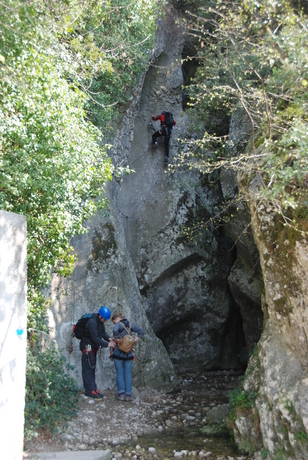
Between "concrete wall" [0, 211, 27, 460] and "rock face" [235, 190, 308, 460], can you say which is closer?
"concrete wall" [0, 211, 27, 460]

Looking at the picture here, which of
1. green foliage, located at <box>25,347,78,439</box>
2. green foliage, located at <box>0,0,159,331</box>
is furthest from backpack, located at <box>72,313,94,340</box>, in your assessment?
green foliage, located at <box>0,0,159,331</box>

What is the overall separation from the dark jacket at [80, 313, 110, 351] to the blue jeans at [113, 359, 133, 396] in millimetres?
616

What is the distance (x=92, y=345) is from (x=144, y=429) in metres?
1.72

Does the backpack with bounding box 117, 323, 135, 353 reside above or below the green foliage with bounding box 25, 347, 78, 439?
above

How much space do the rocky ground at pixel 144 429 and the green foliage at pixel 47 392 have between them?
19 cm

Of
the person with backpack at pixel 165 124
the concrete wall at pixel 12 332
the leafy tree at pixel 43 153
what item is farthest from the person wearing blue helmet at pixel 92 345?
the person with backpack at pixel 165 124

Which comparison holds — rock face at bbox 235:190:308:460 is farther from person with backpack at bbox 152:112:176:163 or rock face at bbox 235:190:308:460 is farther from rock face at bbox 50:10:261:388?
person with backpack at bbox 152:112:176:163

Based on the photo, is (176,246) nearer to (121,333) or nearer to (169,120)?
(169,120)

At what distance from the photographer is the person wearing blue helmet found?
7789 millimetres

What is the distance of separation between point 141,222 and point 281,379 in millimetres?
8151

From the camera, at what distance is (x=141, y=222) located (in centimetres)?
1364

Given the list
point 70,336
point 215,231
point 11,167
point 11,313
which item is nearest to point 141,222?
point 215,231

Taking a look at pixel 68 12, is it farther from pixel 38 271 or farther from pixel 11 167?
pixel 38 271

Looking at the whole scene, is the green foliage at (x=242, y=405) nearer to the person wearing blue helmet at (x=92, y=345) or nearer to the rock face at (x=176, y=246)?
the person wearing blue helmet at (x=92, y=345)
